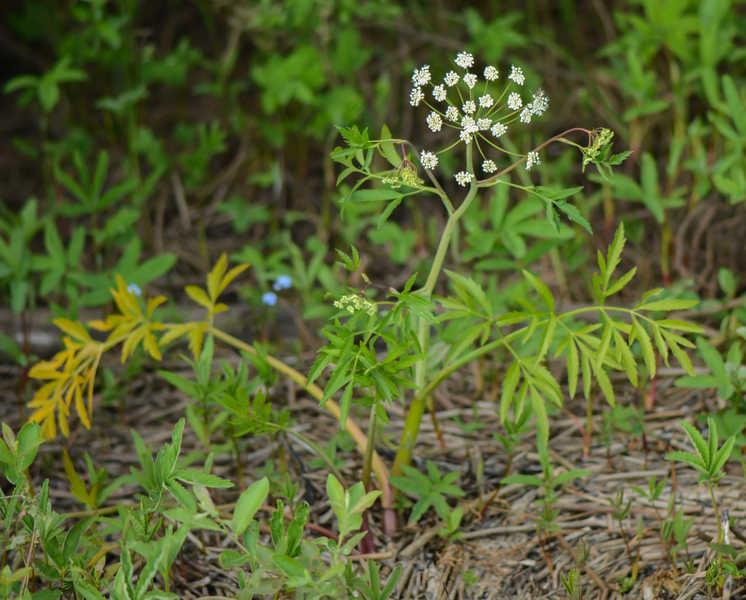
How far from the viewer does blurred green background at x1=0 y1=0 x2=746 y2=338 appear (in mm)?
2383

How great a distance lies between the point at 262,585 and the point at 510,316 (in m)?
0.69

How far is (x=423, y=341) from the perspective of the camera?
151 cm

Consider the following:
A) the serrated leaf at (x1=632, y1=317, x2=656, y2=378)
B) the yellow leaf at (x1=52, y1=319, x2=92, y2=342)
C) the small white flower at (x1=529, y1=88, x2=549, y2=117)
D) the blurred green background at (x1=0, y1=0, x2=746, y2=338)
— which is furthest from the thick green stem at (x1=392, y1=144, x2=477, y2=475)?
the yellow leaf at (x1=52, y1=319, x2=92, y2=342)

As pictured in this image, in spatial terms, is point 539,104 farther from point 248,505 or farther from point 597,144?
point 248,505

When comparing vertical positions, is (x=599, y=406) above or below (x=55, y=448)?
above

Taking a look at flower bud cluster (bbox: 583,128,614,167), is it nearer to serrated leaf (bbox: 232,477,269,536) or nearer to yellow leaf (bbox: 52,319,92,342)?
serrated leaf (bbox: 232,477,269,536)

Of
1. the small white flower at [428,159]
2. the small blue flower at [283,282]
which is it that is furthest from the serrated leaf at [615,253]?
the small blue flower at [283,282]

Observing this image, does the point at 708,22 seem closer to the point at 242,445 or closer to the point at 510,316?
the point at 510,316

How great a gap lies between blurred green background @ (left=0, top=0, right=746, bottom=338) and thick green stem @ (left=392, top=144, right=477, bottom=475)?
25.8 inches

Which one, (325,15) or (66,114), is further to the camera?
(66,114)

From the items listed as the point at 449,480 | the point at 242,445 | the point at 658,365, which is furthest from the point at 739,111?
the point at 242,445

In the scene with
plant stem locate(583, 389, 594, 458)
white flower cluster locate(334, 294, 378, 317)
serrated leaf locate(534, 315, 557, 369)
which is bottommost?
plant stem locate(583, 389, 594, 458)

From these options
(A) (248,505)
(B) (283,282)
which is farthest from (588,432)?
(B) (283,282)

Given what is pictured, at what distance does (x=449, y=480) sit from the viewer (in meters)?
1.61
